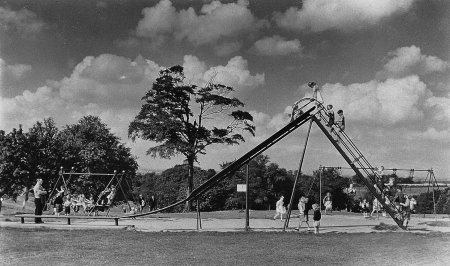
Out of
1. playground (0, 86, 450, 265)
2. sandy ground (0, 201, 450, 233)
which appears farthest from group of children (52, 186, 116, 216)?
playground (0, 86, 450, 265)

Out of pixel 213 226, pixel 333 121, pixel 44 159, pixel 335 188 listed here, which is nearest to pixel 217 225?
pixel 213 226

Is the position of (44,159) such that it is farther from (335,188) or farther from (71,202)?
(335,188)

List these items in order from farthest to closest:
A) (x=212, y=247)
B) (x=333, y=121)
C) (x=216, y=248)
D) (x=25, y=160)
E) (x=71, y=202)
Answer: (x=25, y=160) → (x=71, y=202) → (x=333, y=121) → (x=212, y=247) → (x=216, y=248)

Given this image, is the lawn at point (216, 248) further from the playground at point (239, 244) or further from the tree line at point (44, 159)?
the tree line at point (44, 159)

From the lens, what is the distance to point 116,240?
15000 mm

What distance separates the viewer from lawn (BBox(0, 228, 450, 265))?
1123 cm

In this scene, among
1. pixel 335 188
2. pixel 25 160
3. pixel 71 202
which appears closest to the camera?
pixel 71 202

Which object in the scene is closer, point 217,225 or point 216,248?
point 216,248

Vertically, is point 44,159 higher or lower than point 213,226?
higher

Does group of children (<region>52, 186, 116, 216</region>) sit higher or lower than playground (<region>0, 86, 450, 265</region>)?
higher

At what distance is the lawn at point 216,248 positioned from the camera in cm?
1123

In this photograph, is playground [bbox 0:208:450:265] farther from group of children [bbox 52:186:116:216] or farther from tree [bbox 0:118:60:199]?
tree [bbox 0:118:60:199]

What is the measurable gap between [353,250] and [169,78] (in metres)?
34.0

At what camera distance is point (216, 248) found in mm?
13359
